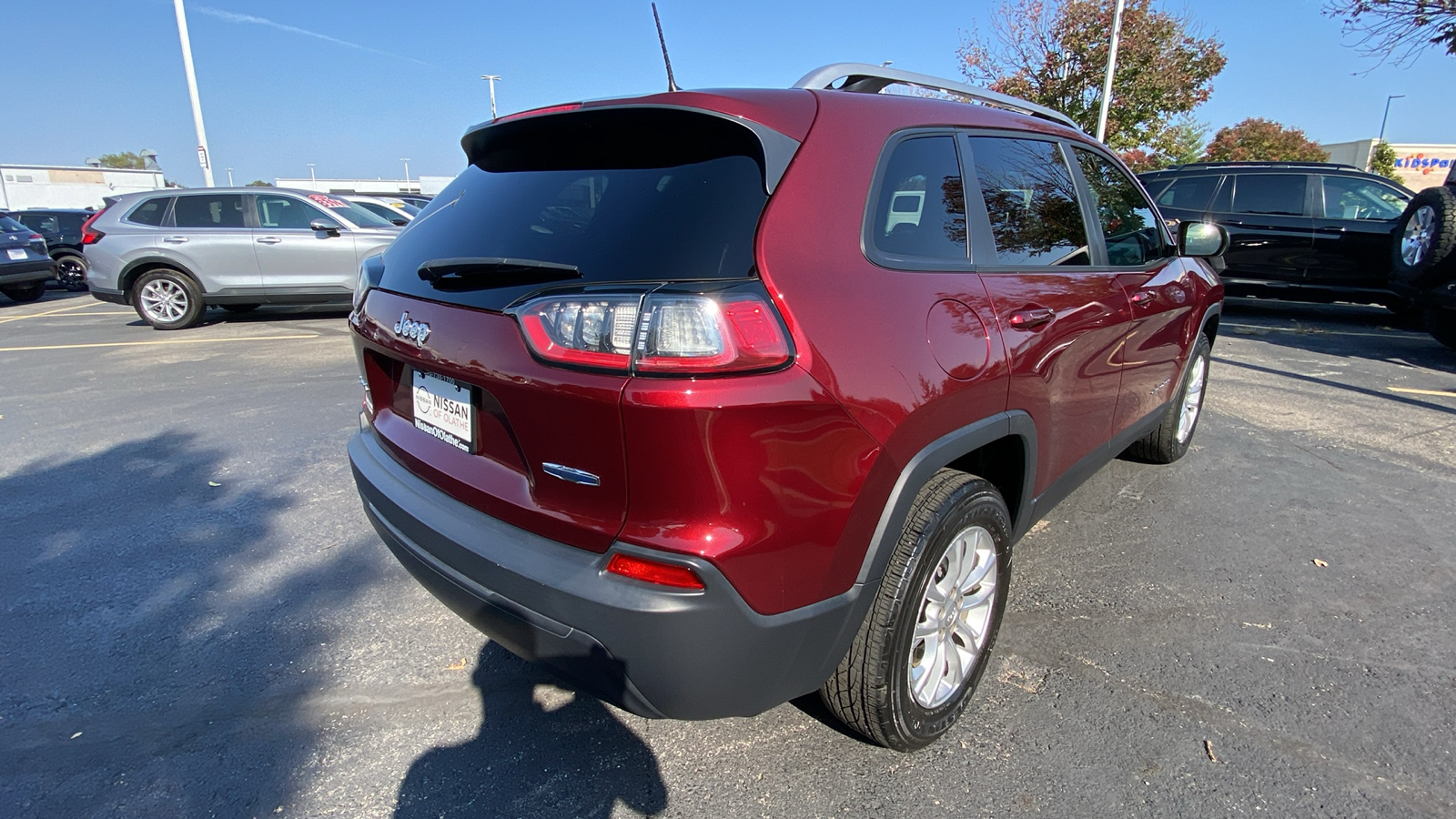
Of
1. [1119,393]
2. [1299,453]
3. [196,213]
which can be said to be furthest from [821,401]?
[196,213]

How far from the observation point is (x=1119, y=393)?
3061mm

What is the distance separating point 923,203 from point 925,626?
3.82 ft

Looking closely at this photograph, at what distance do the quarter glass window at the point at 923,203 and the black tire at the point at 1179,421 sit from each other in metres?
2.46

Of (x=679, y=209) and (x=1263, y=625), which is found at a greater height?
(x=679, y=209)

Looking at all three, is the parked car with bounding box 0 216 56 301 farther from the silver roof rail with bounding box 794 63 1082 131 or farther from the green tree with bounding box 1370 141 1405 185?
the green tree with bounding box 1370 141 1405 185

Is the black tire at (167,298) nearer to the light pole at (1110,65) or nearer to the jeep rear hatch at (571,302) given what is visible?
the jeep rear hatch at (571,302)

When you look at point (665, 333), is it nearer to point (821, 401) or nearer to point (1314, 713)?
point (821, 401)

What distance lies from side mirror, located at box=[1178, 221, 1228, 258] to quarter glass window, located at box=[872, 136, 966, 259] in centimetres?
213

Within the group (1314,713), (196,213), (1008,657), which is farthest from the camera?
(196,213)

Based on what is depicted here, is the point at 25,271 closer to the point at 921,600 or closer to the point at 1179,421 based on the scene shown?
the point at 921,600

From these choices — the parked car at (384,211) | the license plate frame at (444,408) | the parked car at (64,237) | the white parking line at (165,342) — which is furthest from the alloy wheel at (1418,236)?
the parked car at (64,237)

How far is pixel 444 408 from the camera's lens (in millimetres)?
1989

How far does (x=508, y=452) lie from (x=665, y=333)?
0.57 meters

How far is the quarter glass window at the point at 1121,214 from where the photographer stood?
3061 mm
